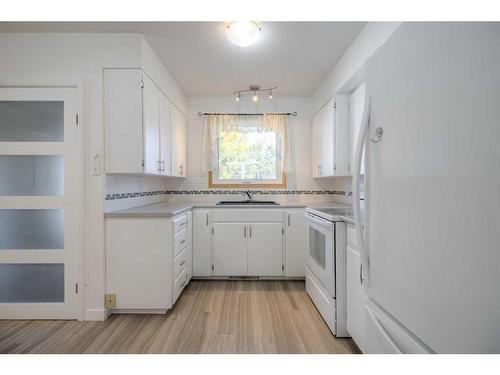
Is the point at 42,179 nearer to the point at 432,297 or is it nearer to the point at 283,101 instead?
the point at 432,297

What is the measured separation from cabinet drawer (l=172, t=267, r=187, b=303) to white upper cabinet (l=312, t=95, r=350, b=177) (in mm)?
1941

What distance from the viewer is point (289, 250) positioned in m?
3.12

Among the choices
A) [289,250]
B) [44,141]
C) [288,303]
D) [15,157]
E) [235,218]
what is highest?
[44,141]

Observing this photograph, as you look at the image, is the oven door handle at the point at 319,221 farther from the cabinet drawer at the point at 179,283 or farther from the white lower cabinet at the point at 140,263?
the cabinet drawer at the point at 179,283

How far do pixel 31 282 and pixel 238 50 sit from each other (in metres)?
2.70

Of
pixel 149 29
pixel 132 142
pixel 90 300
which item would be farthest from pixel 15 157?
pixel 149 29

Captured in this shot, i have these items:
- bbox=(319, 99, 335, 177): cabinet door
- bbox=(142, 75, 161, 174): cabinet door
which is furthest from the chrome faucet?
bbox=(142, 75, 161, 174): cabinet door

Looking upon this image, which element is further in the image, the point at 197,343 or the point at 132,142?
the point at 132,142

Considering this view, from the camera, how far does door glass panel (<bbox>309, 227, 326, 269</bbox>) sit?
2189mm

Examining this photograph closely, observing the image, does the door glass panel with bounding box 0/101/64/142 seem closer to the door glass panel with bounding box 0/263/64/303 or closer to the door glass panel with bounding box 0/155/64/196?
the door glass panel with bounding box 0/155/64/196

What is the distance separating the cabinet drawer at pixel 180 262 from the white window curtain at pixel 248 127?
4.45 ft

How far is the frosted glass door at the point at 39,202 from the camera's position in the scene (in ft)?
7.03

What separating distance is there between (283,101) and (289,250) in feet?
6.82

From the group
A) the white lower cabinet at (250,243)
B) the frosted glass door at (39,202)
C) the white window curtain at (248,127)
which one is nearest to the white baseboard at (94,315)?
the frosted glass door at (39,202)
